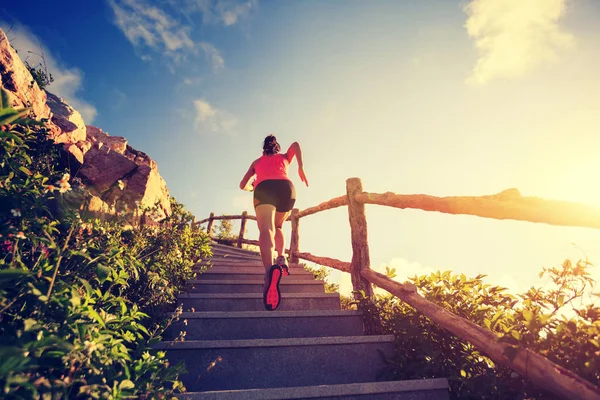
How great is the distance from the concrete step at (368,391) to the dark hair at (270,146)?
2.70m

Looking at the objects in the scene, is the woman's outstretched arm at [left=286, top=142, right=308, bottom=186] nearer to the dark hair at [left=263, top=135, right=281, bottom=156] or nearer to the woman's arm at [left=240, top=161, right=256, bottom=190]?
the dark hair at [left=263, top=135, right=281, bottom=156]

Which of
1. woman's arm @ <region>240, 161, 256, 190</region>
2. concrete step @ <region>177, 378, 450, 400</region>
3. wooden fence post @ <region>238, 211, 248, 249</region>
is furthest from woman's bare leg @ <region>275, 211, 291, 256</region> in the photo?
wooden fence post @ <region>238, 211, 248, 249</region>

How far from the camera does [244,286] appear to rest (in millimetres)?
3973

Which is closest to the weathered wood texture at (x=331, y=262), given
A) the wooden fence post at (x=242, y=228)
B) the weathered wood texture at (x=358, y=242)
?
the weathered wood texture at (x=358, y=242)

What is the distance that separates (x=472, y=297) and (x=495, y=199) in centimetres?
106

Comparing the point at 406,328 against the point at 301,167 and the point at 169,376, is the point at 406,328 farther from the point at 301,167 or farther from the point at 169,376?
the point at 301,167

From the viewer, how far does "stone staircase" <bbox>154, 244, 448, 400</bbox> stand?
1974mm

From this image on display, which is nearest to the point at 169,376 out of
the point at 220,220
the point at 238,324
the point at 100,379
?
the point at 100,379

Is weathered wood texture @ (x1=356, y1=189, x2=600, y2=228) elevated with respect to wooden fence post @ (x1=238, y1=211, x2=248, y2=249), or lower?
lower

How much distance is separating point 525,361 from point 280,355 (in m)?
1.58

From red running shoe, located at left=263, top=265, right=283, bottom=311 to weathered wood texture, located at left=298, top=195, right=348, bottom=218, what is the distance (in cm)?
132

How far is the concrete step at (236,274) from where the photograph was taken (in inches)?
171

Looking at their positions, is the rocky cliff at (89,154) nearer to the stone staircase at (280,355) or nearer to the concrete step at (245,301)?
the concrete step at (245,301)

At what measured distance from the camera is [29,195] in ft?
6.97
